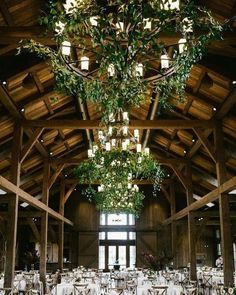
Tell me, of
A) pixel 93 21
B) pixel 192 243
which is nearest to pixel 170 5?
pixel 93 21

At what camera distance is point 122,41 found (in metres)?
3.90

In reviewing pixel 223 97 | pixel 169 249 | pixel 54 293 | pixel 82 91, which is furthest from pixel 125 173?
pixel 169 249

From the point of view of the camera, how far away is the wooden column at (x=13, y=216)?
10.7m

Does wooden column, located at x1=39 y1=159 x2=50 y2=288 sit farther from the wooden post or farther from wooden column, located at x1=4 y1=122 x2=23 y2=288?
the wooden post

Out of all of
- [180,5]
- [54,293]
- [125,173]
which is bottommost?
[54,293]

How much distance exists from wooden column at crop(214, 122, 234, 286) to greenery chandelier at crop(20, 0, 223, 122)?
7023mm

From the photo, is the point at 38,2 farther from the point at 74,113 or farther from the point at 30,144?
the point at 74,113

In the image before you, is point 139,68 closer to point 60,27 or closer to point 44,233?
point 60,27

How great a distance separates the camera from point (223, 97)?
1044cm

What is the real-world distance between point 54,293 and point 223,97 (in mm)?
7468

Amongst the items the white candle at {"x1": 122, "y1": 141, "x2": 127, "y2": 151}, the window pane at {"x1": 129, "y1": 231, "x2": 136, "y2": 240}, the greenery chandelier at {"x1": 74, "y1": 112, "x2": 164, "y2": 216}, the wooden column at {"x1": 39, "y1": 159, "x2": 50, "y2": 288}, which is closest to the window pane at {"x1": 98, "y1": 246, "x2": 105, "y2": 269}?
the window pane at {"x1": 129, "y1": 231, "x2": 136, "y2": 240}

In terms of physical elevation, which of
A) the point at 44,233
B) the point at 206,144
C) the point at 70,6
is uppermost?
the point at 206,144

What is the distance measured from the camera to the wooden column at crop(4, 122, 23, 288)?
1073 centimetres

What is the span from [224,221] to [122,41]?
8.12 meters
